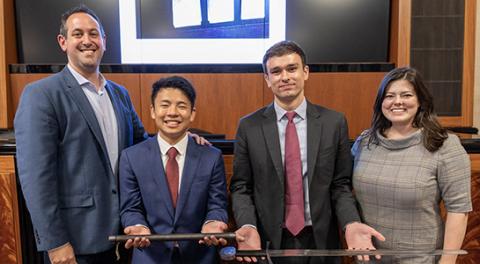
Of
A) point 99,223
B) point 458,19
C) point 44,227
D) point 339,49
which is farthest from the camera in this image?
point 339,49

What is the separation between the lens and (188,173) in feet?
4.83

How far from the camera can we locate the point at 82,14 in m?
1.53

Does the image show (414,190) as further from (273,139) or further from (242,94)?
(242,94)

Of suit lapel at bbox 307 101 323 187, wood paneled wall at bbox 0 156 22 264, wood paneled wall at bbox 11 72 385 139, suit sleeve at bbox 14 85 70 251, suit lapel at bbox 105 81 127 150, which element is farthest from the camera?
wood paneled wall at bbox 11 72 385 139

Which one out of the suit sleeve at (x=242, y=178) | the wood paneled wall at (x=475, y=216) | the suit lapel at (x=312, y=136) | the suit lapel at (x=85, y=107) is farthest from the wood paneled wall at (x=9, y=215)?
the wood paneled wall at (x=475, y=216)

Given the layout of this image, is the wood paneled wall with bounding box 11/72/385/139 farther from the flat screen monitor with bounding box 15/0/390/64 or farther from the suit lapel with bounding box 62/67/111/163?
the suit lapel with bounding box 62/67/111/163

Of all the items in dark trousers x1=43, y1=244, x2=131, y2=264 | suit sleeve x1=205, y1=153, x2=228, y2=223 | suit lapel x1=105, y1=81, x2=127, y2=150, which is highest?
suit lapel x1=105, y1=81, x2=127, y2=150

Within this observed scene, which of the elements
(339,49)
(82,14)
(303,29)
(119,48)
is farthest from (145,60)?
(82,14)

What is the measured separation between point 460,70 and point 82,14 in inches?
125

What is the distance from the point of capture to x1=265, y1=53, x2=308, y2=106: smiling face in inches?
58.0

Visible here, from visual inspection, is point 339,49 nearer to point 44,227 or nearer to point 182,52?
point 182,52

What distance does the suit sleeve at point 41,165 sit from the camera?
1381 millimetres

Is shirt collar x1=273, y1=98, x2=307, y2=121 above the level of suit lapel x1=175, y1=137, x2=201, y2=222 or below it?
above

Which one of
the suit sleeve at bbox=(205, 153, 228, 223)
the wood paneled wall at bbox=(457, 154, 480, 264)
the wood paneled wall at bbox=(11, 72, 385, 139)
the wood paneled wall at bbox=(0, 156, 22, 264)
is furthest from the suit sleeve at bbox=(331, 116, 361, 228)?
the wood paneled wall at bbox=(11, 72, 385, 139)
